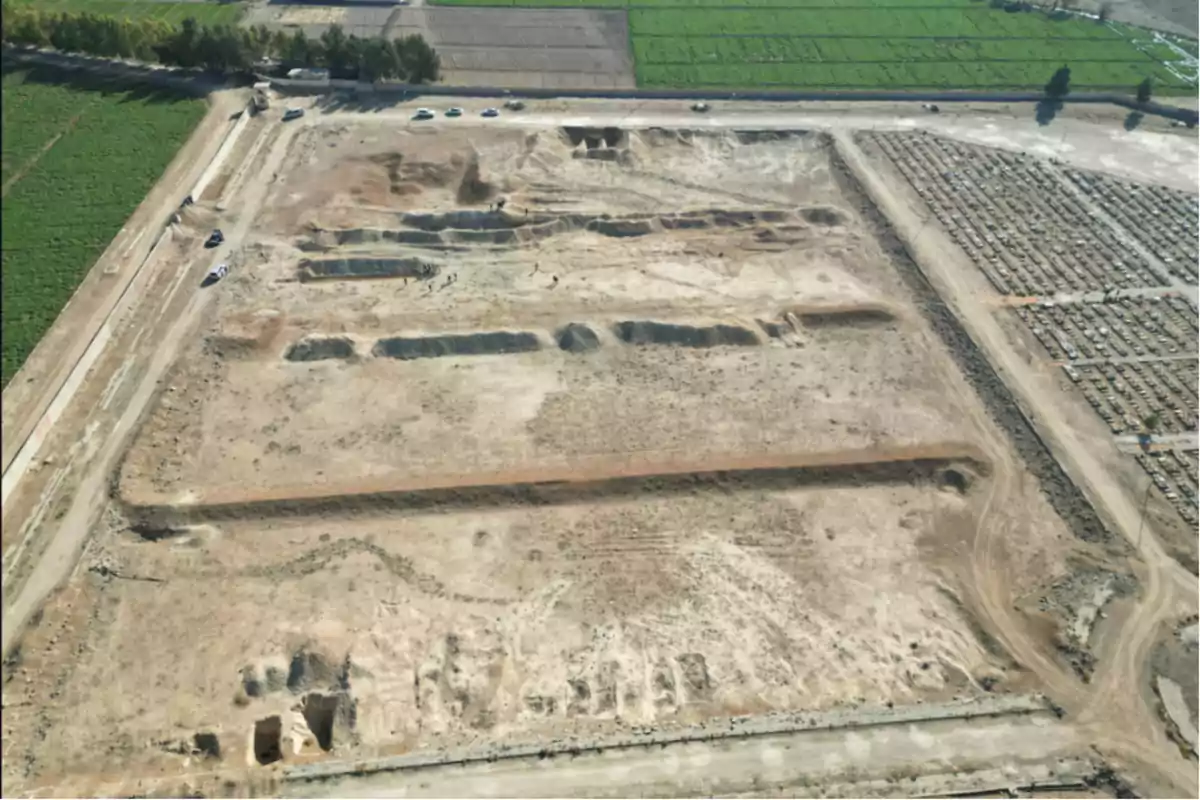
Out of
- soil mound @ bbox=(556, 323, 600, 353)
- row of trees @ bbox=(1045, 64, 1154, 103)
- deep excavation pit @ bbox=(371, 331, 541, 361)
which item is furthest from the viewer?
row of trees @ bbox=(1045, 64, 1154, 103)

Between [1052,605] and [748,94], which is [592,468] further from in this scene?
[748,94]

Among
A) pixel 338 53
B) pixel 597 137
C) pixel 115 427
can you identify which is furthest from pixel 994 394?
pixel 338 53

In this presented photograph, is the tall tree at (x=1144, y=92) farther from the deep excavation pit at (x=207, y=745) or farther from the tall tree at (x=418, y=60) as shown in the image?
the deep excavation pit at (x=207, y=745)

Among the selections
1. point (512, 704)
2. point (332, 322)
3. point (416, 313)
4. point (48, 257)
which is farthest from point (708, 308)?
point (48, 257)

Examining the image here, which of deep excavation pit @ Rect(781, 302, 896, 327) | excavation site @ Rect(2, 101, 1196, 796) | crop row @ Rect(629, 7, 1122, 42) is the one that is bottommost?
excavation site @ Rect(2, 101, 1196, 796)

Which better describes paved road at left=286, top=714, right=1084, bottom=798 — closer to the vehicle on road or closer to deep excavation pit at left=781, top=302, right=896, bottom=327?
deep excavation pit at left=781, top=302, right=896, bottom=327

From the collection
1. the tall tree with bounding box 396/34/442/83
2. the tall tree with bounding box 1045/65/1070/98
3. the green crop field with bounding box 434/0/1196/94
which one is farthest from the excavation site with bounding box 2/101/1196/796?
the tall tree with bounding box 1045/65/1070/98

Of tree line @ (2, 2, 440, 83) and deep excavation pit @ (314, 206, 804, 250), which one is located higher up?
tree line @ (2, 2, 440, 83)
